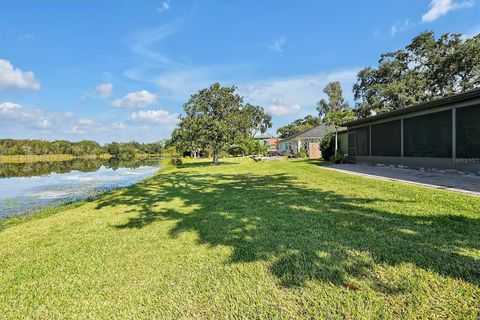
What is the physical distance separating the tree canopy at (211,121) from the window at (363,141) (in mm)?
9371

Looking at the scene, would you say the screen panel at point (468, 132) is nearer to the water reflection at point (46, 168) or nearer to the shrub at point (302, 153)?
the shrub at point (302, 153)

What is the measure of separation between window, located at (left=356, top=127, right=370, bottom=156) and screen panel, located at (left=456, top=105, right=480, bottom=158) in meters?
6.06

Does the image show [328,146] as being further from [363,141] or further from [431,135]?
[431,135]

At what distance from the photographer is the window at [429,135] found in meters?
9.33

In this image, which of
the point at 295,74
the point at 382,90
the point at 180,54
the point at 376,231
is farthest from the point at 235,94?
the point at 376,231

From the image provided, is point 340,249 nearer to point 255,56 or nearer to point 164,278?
point 164,278

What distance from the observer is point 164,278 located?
2.47m

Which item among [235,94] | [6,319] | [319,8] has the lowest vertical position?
[6,319]

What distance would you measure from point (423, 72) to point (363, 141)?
2027 centimetres

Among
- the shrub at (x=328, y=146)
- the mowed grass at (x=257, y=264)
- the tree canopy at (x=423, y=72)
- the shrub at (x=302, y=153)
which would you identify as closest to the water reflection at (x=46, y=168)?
the shrub at (x=302, y=153)

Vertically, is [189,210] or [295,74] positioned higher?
[295,74]

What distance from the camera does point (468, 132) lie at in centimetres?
853

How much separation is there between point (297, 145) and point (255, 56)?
1250 centimetres

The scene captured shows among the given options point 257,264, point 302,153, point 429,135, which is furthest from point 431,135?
point 302,153
